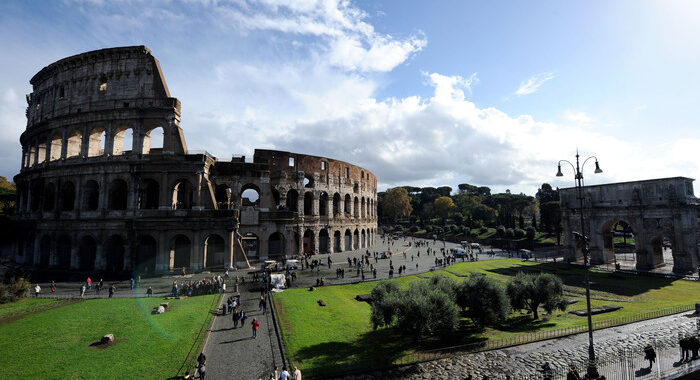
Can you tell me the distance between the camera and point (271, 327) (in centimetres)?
1839

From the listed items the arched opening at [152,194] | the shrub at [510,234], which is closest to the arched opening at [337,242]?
the arched opening at [152,194]

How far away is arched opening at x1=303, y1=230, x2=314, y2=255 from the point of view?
46.8 m

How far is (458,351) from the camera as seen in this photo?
50.6 feet

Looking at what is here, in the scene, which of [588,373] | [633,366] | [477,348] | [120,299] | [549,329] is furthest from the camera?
[120,299]

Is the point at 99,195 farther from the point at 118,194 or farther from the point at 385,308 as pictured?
the point at 385,308

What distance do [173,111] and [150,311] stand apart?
914 inches

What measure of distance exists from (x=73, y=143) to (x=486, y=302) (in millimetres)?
47507

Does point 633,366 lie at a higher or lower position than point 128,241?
lower

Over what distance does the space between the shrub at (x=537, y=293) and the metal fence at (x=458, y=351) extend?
2168 mm

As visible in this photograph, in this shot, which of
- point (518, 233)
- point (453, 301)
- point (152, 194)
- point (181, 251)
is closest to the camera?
point (453, 301)

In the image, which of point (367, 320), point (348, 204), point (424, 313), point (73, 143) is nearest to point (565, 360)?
point (424, 313)

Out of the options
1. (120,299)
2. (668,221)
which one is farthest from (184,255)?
(668,221)

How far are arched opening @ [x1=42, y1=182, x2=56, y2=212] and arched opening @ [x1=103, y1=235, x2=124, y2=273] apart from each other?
9.02m

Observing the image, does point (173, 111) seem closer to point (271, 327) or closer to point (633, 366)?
point (271, 327)
